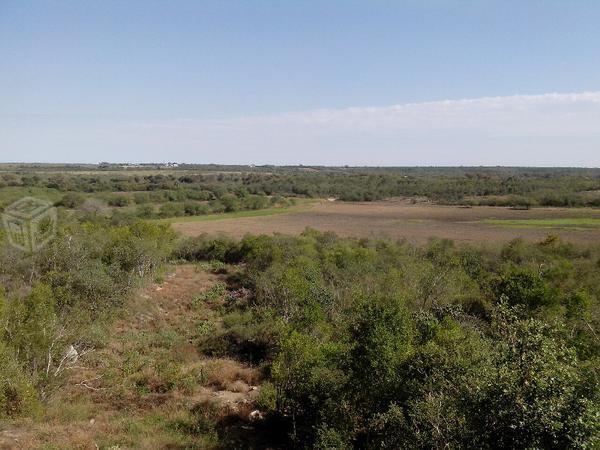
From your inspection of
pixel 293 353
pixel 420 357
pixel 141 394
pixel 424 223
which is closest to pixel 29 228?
pixel 141 394

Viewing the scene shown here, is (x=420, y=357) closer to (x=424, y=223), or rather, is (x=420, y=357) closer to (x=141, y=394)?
(x=141, y=394)

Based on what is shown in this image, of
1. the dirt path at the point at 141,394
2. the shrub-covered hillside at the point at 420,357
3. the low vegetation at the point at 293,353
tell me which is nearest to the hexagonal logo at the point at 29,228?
the low vegetation at the point at 293,353

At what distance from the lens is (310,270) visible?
97.2ft

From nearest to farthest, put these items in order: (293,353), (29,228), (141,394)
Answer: (293,353)
(141,394)
(29,228)

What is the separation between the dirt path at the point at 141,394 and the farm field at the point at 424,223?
133ft

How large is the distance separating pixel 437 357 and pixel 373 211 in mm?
91647

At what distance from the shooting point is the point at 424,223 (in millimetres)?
80250

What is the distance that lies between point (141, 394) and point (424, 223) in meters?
68.0

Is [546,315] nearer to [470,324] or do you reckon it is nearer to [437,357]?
[470,324]

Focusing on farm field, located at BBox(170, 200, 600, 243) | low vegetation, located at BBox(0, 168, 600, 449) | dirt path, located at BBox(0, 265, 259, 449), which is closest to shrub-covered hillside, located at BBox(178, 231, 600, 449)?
low vegetation, located at BBox(0, 168, 600, 449)

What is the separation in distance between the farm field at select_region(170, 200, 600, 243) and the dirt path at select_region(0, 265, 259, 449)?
133 ft

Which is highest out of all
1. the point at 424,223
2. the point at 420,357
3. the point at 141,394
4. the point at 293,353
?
the point at 420,357

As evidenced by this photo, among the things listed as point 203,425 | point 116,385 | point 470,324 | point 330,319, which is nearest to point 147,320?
point 116,385

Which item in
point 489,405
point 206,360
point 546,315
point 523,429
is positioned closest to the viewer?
point 523,429
